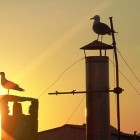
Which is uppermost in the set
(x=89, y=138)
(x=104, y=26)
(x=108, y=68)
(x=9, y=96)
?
(x=104, y=26)

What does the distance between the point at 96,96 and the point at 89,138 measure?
1571 mm

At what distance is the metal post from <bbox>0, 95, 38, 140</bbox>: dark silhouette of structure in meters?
3.15

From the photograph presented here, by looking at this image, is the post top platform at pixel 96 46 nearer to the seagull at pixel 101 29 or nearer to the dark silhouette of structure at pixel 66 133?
the seagull at pixel 101 29

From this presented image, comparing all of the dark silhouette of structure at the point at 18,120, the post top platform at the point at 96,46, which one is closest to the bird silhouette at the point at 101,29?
the post top platform at the point at 96,46

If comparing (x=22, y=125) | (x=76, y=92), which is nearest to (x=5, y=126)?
(x=22, y=125)

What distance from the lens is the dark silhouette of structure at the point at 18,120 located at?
1792 cm

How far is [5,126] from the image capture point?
17984 mm

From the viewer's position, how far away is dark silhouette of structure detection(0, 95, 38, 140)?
1792cm

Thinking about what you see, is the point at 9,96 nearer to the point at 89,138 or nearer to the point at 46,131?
the point at 89,138

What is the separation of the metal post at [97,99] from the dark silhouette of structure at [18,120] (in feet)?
10.3

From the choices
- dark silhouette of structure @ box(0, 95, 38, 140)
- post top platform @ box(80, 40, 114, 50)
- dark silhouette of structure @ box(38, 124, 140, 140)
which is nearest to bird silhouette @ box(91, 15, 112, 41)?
post top platform @ box(80, 40, 114, 50)

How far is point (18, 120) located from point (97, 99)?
417 centimetres

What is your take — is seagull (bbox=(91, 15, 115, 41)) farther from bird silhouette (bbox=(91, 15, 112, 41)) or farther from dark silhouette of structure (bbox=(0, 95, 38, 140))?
dark silhouette of structure (bbox=(0, 95, 38, 140))

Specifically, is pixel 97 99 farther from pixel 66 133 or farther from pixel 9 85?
pixel 66 133
